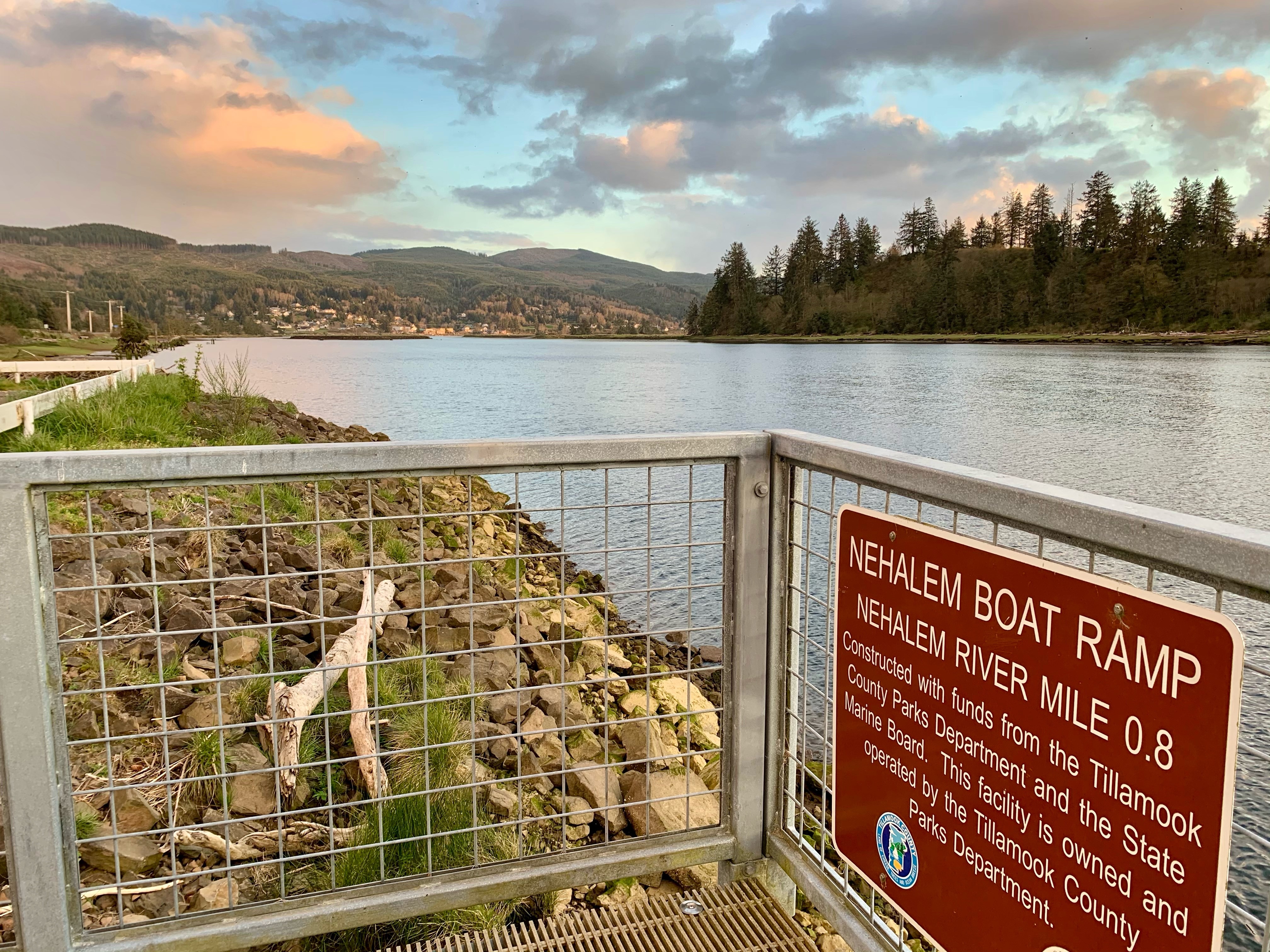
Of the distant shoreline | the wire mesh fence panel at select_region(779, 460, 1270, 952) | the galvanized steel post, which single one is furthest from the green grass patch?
the distant shoreline

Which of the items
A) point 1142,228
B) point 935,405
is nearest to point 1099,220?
point 1142,228

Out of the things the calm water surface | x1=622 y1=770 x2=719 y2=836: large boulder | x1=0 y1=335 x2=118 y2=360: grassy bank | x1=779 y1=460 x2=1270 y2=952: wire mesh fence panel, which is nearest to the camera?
x1=779 y1=460 x2=1270 y2=952: wire mesh fence panel

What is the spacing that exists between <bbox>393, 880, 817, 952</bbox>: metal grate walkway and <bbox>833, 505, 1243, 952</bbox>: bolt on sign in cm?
60

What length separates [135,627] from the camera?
18.1 feet

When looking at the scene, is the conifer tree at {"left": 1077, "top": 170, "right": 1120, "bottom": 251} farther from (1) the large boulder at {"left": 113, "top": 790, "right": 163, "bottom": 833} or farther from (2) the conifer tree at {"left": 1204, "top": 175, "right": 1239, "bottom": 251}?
(1) the large boulder at {"left": 113, "top": 790, "right": 163, "bottom": 833}

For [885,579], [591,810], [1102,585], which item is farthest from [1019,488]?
[591,810]

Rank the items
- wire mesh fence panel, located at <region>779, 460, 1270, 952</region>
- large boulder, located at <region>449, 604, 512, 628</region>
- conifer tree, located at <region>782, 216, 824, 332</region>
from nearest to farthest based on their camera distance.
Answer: wire mesh fence panel, located at <region>779, 460, 1270, 952</region>, large boulder, located at <region>449, 604, 512, 628</region>, conifer tree, located at <region>782, 216, 824, 332</region>

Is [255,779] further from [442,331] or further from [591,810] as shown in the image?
[442,331]

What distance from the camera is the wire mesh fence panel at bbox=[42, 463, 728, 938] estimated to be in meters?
2.47

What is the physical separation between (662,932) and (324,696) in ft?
5.63

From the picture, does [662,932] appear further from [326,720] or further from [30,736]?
[30,736]

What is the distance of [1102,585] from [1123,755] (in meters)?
0.29

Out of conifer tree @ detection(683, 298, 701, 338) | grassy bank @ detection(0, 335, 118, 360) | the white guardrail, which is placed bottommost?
the white guardrail

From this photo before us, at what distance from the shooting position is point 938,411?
3762cm
